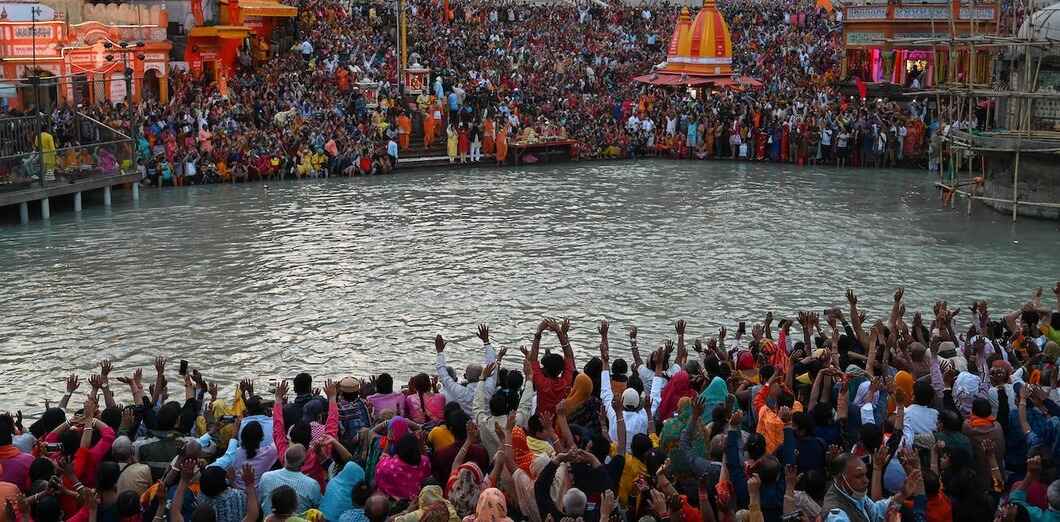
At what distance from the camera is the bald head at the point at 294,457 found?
7219mm

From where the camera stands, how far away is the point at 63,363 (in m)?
13.2

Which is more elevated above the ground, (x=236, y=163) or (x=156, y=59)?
(x=156, y=59)

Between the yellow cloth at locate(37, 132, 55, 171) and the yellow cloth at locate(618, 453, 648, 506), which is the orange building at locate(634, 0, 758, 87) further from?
the yellow cloth at locate(618, 453, 648, 506)

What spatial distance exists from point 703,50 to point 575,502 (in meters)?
29.1

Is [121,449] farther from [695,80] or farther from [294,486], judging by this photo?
[695,80]

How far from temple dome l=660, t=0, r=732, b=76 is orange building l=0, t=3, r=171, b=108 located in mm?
13231

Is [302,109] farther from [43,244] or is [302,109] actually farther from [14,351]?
[14,351]

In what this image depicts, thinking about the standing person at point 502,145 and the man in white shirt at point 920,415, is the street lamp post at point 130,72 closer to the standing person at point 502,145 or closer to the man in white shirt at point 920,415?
the standing person at point 502,145

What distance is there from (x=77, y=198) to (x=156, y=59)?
8.77 meters

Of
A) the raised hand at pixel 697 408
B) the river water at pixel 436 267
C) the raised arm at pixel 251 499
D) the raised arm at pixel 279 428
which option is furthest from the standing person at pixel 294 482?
the river water at pixel 436 267

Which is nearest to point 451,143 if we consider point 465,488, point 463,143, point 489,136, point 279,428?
point 463,143

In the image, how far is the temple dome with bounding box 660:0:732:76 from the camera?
3438cm

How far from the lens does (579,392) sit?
8656 mm

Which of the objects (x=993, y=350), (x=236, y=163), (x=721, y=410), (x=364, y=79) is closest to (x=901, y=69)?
(x=364, y=79)
